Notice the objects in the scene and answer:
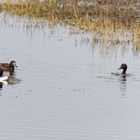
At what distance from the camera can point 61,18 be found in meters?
34.2

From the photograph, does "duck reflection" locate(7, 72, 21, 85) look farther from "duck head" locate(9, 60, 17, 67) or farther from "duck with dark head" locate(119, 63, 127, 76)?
"duck with dark head" locate(119, 63, 127, 76)

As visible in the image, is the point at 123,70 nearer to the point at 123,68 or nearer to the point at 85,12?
the point at 123,68

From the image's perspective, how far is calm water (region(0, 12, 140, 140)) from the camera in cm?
1664

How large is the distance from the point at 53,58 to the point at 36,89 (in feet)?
15.9

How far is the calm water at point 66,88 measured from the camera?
16.6 m

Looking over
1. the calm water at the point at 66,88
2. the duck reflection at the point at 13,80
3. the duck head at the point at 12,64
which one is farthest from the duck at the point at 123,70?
the duck reflection at the point at 13,80

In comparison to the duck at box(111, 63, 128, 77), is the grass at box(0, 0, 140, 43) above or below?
above

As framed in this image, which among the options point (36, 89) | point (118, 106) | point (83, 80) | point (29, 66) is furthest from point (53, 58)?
point (118, 106)

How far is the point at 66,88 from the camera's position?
20969mm

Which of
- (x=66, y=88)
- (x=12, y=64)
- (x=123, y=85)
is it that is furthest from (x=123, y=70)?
(x=66, y=88)

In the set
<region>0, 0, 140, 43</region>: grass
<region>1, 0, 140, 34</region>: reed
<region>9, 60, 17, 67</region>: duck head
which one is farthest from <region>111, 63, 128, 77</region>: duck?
<region>1, 0, 140, 34</region>: reed

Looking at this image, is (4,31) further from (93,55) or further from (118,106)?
(118,106)

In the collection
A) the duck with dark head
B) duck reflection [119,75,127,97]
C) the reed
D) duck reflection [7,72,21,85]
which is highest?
the reed

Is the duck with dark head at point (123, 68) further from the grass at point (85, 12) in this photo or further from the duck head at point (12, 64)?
the grass at point (85, 12)
